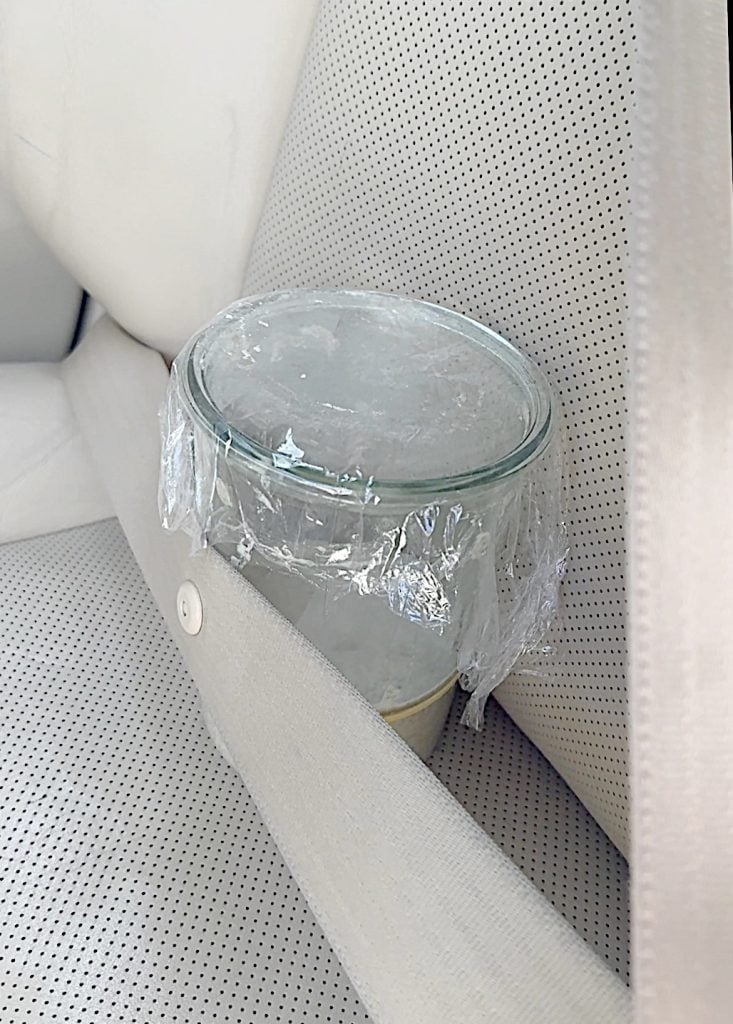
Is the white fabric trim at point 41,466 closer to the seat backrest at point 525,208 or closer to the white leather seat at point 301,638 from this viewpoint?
the white leather seat at point 301,638

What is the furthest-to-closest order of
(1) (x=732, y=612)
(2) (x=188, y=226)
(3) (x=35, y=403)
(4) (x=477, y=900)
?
1. (3) (x=35, y=403)
2. (2) (x=188, y=226)
3. (4) (x=477, y=900)
4. (1) (x=732, y=612)

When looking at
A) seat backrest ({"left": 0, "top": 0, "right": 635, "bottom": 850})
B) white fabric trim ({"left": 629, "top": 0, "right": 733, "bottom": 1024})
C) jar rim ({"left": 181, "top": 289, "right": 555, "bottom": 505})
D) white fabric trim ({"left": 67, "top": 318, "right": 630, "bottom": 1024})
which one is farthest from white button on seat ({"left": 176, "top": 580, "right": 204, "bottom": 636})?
white fabric trim ({"left": 629, "top": 0, "right": 733, "bottom": 1024})

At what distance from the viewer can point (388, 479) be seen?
0.54m

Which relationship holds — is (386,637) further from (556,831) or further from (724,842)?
(724,842)

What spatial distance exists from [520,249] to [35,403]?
539mm

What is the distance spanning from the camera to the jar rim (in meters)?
0.53

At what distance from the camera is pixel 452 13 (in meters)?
0.59

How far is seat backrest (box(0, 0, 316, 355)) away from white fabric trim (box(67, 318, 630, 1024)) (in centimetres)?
28

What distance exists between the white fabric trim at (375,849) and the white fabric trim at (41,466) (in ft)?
0.70

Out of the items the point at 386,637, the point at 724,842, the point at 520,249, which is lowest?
the point at 386,637

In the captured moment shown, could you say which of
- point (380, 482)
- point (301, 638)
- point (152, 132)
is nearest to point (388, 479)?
point (380, 482)

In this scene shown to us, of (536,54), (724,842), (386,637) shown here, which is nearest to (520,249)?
(536,54)

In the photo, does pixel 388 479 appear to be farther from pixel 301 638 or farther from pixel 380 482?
pixel 301 638

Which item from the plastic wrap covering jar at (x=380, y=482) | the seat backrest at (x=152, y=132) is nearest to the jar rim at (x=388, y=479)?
the plastic wrap covering jar at (x=380, y=482)
